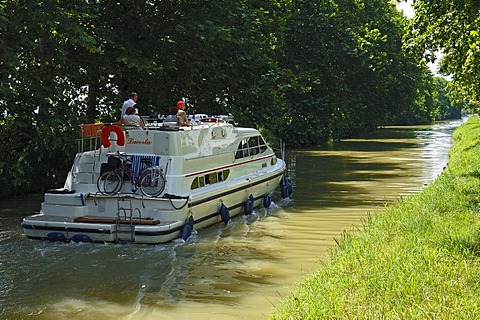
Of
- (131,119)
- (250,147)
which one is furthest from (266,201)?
(131,119)

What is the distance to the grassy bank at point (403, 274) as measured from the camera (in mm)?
6344

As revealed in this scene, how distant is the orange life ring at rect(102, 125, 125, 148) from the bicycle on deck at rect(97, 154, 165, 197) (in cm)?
38

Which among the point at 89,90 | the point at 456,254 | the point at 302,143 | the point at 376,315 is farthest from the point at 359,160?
the point at 376,315

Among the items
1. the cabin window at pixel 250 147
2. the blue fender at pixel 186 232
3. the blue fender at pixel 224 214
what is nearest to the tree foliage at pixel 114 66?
the cabin window at pixel 250 147

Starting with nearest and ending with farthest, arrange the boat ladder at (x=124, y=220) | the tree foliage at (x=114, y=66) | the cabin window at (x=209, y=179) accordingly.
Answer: the boat ladder at (x=124, y=220) → the cabin window at (x=209, y=179) → the tree foliage at (x=114, y=66)

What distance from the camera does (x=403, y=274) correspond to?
7.47 m

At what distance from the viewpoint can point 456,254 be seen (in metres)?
8.52

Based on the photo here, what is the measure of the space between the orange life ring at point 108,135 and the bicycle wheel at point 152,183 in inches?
49.1

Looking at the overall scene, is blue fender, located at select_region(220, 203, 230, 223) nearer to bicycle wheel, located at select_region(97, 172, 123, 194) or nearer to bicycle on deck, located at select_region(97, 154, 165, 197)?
bicycle on deck, located at select_region(97, 154, 165, 197)

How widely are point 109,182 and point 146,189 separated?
92cm

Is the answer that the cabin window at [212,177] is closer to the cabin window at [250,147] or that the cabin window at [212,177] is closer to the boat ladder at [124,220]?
the cabin window at [250,147]

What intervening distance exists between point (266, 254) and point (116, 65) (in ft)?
40.3

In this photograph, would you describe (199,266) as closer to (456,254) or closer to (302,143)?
(456,254)

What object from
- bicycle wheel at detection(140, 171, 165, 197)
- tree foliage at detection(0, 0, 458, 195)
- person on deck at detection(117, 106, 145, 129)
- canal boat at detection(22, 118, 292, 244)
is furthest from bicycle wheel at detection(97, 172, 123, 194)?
tree foliage at detection(0, 0, 458, 195)
